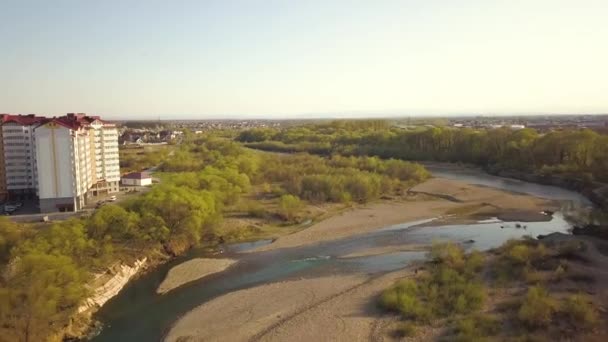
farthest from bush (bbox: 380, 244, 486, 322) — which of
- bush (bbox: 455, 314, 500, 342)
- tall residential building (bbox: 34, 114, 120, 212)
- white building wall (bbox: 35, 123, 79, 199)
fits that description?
white building wall (bbox: 35, 123, 79, 199)

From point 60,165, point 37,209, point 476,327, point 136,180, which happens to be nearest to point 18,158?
point 37,209

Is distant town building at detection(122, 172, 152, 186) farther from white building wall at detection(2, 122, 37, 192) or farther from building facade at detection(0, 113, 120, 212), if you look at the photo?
white building wall at detection(2, 122, 37, 192)

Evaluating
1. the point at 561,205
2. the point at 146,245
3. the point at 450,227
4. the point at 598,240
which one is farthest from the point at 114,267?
the point at 561,205

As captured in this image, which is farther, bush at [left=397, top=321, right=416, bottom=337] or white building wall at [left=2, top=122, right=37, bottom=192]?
white building wall at [left=2, top=122, right=37, bottom=192]

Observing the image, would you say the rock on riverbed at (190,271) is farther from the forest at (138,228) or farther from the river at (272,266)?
the forest at (138,228)

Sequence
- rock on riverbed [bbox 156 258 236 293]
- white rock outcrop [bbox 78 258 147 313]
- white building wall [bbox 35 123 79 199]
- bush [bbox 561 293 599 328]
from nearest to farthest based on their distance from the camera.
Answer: bush [bbox 561 293 599 328], white rock outcrop [bbox 78 258 147 313], rock on riverbed [bbox 156 258 236 293], white building wall [bbox 35 123 79 199]

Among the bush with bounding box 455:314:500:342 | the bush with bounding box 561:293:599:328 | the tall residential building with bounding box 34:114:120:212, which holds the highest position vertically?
the tall residential building with bounding box 34:114:120:212

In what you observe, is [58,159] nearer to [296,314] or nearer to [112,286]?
[112,286]
